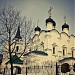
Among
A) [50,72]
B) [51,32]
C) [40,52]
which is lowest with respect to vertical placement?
[50,72]

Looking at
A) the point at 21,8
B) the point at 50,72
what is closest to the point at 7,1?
the point at 21,8

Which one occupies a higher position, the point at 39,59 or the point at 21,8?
the point at 21,8

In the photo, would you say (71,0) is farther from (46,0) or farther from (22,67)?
(22,67)

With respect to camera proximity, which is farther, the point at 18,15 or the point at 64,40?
the point at 64,40

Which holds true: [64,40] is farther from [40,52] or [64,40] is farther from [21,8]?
[21,8]

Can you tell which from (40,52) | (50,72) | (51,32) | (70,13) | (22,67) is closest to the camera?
(70,13)

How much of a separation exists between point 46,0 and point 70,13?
73 cm

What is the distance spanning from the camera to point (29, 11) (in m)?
4.96

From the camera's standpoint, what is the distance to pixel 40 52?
795 centimetres

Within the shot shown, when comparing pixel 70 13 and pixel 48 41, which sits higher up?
pixel 70 13

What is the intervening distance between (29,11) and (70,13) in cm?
113

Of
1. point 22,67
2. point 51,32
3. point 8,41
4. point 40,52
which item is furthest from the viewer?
point 51,32

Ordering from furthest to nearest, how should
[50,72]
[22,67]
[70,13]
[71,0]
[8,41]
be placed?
[22,67]
[50,72]
[70,13]
[71,0]
[8,41]

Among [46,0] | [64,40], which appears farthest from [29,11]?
[64,40]
